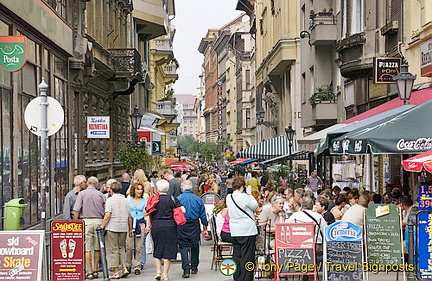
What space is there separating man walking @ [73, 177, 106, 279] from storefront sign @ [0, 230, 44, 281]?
297 centimetres

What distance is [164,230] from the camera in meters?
14.0

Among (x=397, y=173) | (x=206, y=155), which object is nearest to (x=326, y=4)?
Result: (x=397, y=173)

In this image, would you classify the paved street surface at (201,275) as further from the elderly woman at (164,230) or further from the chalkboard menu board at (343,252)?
the chalkboard menu board at (343,252)

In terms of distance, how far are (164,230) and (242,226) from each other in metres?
1.78

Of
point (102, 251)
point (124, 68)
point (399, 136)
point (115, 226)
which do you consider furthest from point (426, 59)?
point (124, 68)

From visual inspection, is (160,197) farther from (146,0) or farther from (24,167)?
(146,0)

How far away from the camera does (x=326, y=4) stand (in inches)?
1300

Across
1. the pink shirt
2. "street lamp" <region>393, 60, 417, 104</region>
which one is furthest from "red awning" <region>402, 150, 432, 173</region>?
"street lamp" <region>393, 60, 417, 104</region>

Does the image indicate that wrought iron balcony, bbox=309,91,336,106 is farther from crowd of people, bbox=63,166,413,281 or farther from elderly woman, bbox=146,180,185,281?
elderly woman, bbox=146,180,185,281

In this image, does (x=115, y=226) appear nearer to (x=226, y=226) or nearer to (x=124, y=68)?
(x=226, y=226)

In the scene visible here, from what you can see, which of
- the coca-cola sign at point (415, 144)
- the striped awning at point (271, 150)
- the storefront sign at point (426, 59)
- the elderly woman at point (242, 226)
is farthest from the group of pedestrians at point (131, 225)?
the striped awning at point (271, 150)

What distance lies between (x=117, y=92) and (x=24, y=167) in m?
17.3

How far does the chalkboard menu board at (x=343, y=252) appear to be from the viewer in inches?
477

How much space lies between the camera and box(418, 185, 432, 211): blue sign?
39.5 ft
